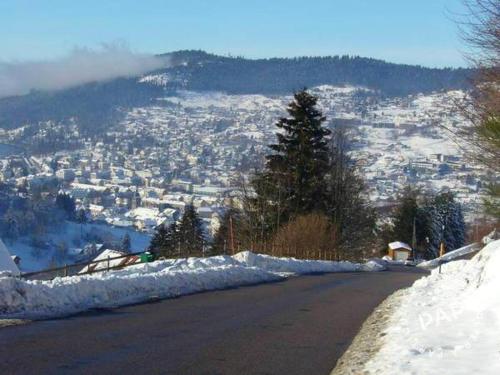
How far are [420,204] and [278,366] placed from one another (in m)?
80.7

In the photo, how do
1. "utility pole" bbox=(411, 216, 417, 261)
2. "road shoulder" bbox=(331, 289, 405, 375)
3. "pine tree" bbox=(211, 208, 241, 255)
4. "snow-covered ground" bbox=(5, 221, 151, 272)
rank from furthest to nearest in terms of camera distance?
"utility pole" bbox=(411, 216, 417, 261), "snow-covered ground" bbox=(5, 221, 151, 272), "pine tree" bbox=(211, 208, 241, 255), "road shoulder" bbox=(331, 289, 405, 375)

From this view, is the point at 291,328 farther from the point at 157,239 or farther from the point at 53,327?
the point at 157,239

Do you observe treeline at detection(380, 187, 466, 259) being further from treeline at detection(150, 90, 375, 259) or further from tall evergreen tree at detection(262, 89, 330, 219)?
tall evergreen tree at detection(262, 89, 330, 219)

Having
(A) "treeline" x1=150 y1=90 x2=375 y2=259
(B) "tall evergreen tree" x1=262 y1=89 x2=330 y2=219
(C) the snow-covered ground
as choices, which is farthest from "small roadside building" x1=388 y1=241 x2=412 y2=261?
(B) "tall evergreen tree" x1=262 y1=89 x2=330 y2=219

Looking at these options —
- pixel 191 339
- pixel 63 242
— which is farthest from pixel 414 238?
pixel 191 339

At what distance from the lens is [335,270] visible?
33.5 meters

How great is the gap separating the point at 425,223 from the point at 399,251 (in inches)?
346

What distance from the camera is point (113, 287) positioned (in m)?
15.0

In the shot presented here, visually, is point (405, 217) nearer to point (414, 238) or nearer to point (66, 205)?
point (414, 238)

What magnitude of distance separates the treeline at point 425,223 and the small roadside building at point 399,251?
4246 millimetres

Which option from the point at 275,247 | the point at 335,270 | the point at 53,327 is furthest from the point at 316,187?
the point at 53,327

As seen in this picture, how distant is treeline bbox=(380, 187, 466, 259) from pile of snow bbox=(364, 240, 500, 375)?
2705 inches

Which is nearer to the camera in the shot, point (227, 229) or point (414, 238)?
point (227, 229)

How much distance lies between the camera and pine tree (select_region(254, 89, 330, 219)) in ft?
149
